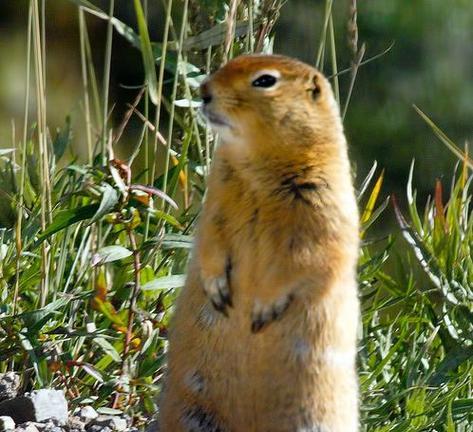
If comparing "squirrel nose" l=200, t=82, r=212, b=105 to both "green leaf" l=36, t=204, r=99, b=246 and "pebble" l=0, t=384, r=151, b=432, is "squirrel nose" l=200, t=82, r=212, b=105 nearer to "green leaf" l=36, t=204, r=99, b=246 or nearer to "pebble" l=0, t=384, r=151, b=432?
"green leaf" l=36, t=204, r=99, b=246

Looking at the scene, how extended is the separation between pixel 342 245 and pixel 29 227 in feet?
4.31

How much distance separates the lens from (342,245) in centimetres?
439

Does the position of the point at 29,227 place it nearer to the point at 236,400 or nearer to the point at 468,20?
the point at 236,400

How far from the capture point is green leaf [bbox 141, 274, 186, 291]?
4.98 m

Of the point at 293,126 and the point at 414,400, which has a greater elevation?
the point at 293,126

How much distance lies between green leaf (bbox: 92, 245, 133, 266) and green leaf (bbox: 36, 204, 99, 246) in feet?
0.43

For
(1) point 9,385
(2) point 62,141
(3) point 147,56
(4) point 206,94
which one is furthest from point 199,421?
(2) point 62,141

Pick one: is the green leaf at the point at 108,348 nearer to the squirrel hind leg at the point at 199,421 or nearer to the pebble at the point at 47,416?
the pebble at the point at 47,416

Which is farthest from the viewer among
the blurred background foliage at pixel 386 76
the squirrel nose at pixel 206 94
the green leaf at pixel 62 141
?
the blurred background foliage at pixel 386 76

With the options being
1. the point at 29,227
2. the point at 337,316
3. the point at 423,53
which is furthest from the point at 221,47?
the point at 423,53

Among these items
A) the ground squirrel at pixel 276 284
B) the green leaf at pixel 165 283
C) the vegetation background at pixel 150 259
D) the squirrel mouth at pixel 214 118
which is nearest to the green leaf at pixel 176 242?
the vegetation background at pixel 150 259

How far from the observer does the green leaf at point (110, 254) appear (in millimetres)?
5039

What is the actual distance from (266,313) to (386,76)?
4.37m

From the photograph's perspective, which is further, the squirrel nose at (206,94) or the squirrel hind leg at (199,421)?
the squirrel hind leg at (199,421)
